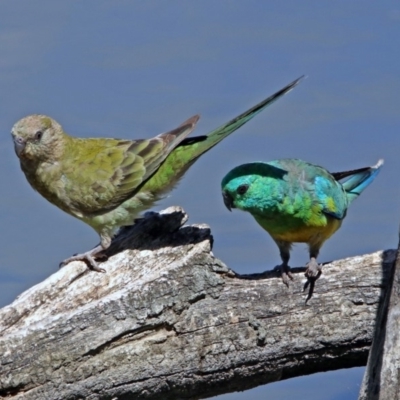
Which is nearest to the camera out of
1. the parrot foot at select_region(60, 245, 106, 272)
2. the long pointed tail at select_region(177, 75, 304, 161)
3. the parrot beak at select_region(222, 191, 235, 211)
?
the parrot foot at select_region(60, 245, 106, 272)

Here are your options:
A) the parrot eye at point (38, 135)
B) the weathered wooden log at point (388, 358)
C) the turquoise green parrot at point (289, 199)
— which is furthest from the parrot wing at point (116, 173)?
Answer: the weathered wooden log at point (388, 358)

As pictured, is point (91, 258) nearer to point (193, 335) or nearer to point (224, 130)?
point (193, 335)

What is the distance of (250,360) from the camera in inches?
191

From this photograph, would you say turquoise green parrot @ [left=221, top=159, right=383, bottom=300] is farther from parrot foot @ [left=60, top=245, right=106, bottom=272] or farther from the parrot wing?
the parrot wing

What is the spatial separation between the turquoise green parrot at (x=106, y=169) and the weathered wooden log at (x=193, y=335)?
2.03 metres

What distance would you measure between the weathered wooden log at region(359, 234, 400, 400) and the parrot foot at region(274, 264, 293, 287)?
0.96m

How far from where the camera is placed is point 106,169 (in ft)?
23.2

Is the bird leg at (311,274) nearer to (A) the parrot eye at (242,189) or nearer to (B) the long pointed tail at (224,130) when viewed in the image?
(A) the parrot eye at (242,189)

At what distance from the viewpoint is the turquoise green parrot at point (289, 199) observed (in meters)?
5.71

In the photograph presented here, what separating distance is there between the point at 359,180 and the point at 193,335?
2.55m

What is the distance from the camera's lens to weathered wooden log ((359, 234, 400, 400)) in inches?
152

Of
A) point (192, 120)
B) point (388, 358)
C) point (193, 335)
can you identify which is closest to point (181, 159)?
point (192, 120)

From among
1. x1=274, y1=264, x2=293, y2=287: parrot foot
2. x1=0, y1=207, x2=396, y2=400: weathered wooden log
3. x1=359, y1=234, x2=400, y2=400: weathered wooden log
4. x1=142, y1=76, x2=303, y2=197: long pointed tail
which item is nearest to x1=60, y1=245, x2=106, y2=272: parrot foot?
x1=0, y1=207, x2=396, y2=400: weathered wooden log

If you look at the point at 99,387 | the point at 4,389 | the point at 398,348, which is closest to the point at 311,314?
the point at 398,348
